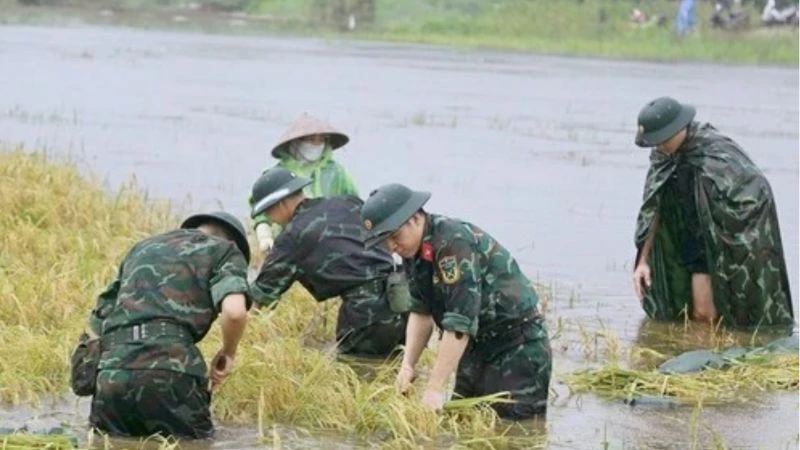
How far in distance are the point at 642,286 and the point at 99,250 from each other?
340cm

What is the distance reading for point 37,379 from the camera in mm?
9641

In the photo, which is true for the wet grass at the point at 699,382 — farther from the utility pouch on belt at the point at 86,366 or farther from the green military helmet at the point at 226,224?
the utility pouch on belt at the point at 86,366

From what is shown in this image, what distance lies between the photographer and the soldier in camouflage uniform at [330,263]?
1016cm

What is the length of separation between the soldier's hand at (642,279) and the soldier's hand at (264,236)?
8.40 ft

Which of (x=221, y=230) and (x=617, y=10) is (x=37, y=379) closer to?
(x=221, y=230)

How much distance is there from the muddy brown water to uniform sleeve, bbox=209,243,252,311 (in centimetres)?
72

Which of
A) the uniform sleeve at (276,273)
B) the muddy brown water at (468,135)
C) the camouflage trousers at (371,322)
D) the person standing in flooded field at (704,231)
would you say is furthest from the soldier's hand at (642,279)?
the uniform sleeve at (276,273)

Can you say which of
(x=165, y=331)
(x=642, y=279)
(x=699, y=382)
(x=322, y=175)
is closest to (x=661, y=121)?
(x=642, y=279)

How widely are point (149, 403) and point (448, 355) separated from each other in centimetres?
131

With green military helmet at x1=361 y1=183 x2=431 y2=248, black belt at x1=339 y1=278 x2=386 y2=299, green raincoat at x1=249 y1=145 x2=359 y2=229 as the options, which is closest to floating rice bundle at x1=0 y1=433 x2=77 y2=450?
green military helmet at x1=361 y1=183 x2=431 y2=248

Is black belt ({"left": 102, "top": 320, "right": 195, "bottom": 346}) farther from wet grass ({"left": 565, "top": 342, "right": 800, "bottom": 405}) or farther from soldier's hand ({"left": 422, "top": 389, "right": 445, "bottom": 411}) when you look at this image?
wet grass ({"left": 565, "top": 342, "right": 800, "bottom": 405})

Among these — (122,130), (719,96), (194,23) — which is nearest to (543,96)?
(719,96)

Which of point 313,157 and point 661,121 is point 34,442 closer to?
point 313,157

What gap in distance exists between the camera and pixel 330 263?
1052cm
